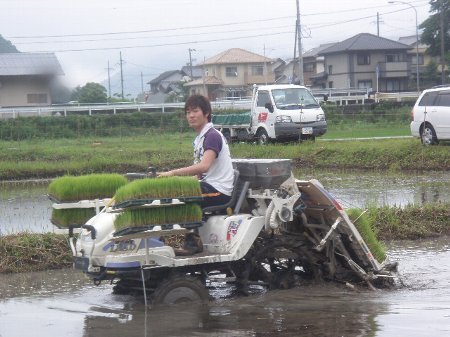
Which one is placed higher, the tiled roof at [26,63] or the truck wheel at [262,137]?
the tiled roof at [26,63]

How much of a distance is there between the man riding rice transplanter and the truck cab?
59.7 feet

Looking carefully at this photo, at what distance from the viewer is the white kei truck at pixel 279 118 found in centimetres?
2652

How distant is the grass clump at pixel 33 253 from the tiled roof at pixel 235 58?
244ft

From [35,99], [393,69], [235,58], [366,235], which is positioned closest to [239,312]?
[366,235]

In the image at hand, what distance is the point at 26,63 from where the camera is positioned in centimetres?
4488

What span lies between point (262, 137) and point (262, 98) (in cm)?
129

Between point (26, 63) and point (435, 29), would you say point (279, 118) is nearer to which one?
point (26, 63)

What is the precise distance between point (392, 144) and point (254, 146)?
4135 mm

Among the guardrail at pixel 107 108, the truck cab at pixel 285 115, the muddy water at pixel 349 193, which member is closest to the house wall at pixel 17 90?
the guardrail at pixel 107 108

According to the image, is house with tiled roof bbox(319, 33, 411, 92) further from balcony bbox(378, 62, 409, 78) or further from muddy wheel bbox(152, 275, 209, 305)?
muddy wheel bbox(152, 275, 209, 305)

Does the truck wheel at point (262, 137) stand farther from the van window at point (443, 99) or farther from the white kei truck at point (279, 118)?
the van window at point (443, 99)

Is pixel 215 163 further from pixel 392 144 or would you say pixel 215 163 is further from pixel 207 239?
pixel 392 144

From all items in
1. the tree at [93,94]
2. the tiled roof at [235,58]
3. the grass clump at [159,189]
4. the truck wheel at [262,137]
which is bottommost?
the truck wheel at [262,137]

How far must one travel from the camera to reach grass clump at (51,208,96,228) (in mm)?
8414
